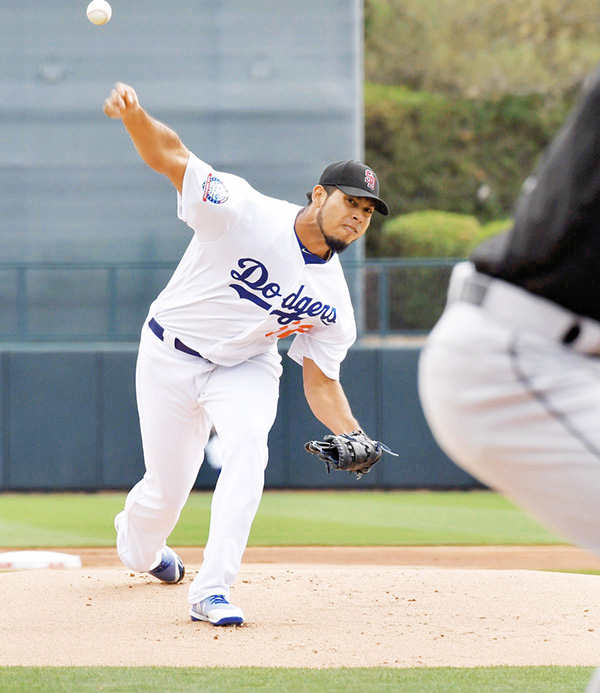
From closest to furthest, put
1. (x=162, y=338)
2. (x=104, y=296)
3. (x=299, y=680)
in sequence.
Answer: (x=299, y=680) < (x=162, y=338) < (x=104, y=296)

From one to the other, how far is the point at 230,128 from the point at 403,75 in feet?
48.1

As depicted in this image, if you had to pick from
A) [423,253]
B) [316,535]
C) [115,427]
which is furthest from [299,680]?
[423,253]

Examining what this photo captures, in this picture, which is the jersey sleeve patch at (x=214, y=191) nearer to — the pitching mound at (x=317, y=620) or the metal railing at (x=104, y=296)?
the pitching mound at (x=317, y=620)

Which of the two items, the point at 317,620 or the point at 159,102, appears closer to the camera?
the point at 317,620

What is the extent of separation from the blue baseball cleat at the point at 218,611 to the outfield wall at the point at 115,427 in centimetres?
619

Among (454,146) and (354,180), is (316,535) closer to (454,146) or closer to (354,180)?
(354,180)

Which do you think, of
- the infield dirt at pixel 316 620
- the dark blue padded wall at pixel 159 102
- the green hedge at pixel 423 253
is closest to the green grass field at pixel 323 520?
the green hedge at pixel 423 253

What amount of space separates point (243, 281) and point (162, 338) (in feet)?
1.37

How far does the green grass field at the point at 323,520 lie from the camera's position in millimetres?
7633

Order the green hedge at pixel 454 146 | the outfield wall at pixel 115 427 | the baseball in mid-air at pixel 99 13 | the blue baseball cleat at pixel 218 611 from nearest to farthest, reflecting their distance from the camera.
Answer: the blue baseball cleat at pixel 218 611 < the baseball in mid-air at pixel 99 13 < the outfield wall at pixel 115 427 < the green hedge at pixel 454 146

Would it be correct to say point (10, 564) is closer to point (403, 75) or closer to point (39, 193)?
point (39, 193)

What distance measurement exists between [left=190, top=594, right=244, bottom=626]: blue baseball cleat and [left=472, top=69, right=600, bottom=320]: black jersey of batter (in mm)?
2304

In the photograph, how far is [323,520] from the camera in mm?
8641

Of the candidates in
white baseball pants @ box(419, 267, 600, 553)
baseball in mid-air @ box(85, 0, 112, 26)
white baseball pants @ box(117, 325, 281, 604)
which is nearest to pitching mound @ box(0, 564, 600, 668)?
white baseball pants @ box(117, 325, 281, 604)
